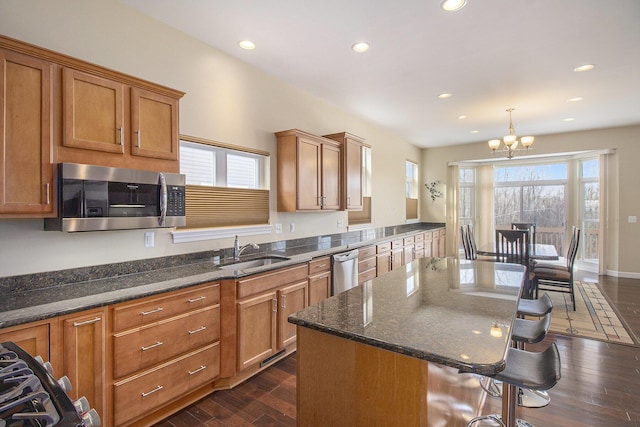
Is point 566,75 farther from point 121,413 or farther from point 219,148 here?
point 121,413

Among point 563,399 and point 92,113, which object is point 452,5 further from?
point 563,399

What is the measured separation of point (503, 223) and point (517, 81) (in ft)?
15.8

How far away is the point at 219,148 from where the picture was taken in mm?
3137

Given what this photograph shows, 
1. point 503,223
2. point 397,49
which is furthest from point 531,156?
point 397,49

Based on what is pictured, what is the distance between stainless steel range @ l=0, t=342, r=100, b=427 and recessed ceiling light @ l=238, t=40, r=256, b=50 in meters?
2.78

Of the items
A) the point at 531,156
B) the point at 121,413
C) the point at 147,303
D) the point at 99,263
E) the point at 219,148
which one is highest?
the point at 531,156

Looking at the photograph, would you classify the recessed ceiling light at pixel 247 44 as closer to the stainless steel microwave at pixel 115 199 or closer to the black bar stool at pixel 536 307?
the stainless steel microwave at pixel 115 199

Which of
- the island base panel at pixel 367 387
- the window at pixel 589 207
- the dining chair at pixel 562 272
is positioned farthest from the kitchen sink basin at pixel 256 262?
the window at pixel 589 207

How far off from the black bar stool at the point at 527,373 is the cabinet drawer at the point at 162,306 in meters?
1.77

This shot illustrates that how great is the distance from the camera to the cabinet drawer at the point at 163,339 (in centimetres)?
185

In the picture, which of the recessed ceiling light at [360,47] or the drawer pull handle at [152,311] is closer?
the drawer pull handle at [152,311]

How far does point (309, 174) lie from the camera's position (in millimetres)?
3732

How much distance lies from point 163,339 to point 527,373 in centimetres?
203

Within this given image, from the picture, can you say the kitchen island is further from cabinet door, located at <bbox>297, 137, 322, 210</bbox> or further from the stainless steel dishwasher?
cabinet door, located at <bbox>297, 137, 322, 210</bbox>
